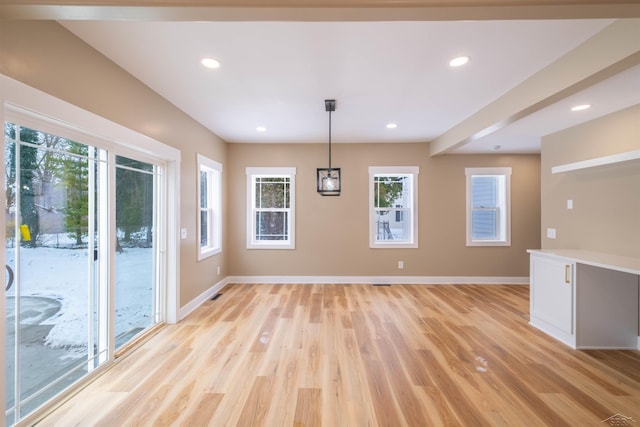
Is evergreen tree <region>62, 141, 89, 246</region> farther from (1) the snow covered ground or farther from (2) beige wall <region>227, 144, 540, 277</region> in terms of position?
(2) beige wall <region>227, 144, 540, 277</region>

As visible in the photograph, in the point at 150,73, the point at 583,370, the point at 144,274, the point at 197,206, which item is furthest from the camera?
the point at 197,206

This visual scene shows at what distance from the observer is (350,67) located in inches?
97.3

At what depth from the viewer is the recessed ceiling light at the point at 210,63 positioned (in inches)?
93.1

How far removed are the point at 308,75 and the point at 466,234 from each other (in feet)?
14.5

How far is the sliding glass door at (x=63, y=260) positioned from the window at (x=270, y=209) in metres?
2.49

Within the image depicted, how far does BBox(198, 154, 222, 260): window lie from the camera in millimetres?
4554

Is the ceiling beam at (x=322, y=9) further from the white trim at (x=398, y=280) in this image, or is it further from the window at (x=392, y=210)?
the white trim at (x=398, y=280)

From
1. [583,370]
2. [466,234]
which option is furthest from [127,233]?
[466,234]

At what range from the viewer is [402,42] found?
2.10 meters

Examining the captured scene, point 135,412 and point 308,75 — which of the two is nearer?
point 135,412

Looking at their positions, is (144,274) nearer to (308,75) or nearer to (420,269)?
(308,75)

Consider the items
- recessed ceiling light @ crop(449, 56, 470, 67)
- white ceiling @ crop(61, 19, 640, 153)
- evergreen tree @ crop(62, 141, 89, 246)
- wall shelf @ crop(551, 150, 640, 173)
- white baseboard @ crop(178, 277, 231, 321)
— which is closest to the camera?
white ceiling @ crop(61, 19, 640, 153)

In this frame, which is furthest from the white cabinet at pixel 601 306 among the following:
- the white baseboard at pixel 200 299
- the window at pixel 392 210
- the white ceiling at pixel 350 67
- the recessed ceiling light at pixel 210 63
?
the white baseboard at pixel 200 299

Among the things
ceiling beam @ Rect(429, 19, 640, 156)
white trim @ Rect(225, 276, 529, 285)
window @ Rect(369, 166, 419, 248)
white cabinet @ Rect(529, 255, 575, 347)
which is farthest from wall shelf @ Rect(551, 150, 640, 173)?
white trim @ Rect(225, 276, 529, 285)
